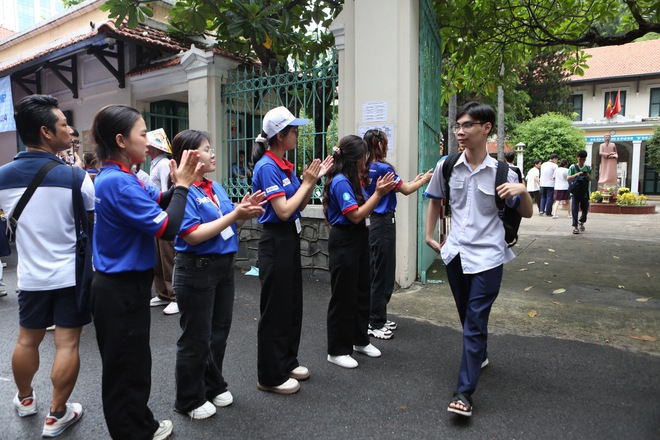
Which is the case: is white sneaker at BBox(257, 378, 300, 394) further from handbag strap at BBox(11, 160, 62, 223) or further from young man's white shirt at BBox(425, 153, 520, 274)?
handbag strap at BBox(11, 160, 62, 223)

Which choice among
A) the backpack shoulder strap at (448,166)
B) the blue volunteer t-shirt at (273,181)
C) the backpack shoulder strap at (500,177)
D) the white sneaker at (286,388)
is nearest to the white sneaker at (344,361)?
the white sneaker at (286,388)

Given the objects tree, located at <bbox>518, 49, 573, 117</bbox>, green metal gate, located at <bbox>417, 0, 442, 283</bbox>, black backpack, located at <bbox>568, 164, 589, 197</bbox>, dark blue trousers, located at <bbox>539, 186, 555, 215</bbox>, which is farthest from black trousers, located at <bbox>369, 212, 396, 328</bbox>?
tree, located at <bbox>518, 49, 573, 117</bbox>

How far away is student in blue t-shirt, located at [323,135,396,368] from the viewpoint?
3316 mm

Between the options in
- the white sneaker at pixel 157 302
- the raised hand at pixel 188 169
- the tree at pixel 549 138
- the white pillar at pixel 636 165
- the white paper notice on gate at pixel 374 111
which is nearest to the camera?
the raised hand at pixel 188 169

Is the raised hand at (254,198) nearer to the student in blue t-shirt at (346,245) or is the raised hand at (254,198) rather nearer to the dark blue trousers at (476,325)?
the student in blue t-shirt at (346,245)

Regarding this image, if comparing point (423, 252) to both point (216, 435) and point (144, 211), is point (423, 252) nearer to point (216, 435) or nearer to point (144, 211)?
point (216, 435)

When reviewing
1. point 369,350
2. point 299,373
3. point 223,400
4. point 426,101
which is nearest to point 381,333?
point 369,350

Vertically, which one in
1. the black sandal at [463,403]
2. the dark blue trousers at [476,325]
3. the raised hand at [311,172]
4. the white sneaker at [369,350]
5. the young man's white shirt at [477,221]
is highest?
the raised hand at [311,172]

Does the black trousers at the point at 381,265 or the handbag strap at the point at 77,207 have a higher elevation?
the handbag strap at the point at 77,207

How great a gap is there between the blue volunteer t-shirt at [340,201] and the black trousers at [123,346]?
1.48 metres

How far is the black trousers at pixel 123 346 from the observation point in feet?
6.91

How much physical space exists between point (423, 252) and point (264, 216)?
332cm

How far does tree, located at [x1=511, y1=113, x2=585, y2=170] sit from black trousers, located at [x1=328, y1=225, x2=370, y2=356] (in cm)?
2150

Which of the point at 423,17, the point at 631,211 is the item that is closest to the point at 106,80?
the point at 423,17
